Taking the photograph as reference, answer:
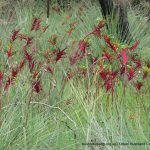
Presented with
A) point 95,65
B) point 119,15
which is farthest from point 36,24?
point 119,15

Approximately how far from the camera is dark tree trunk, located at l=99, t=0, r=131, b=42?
21.3 feet

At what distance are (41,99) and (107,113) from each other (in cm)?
61

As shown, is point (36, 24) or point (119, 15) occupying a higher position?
point (36, 24)

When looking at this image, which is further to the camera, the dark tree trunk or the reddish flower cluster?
the dark tree trunk

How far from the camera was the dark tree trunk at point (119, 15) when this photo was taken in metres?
6.50

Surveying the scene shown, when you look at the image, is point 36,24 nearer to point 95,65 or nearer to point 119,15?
point 95,65

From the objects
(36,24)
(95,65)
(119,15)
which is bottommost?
(119,15)

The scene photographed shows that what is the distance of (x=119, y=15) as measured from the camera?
6.72m

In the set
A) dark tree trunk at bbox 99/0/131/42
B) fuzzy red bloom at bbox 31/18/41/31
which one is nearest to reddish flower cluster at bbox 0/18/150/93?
fuzzy red bloom at bbox 31/18/41/31

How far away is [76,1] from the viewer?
34.6 feet

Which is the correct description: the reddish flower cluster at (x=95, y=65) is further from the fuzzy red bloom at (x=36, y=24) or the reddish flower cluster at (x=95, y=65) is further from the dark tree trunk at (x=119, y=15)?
the dark tree trunk at (x=119, y=15)

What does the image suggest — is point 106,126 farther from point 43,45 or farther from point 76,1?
point 76,1

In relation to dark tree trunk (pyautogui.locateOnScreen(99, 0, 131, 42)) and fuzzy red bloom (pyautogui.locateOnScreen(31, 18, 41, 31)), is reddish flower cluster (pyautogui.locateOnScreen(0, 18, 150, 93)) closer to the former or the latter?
fuzzy red bloom (pyautogui.locateOnScreen(31, 18, 41, 31))

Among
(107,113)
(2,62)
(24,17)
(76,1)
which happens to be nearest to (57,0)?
(76,1)
